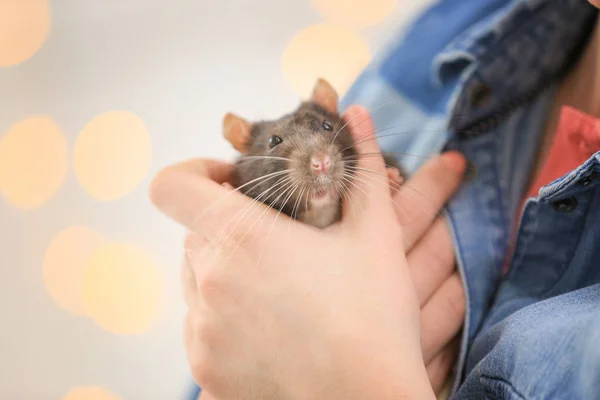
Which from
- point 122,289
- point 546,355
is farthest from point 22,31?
point 546,355

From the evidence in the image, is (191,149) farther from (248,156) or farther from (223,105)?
A: (248,156)

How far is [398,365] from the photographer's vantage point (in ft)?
2.16

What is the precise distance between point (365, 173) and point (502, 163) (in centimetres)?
27

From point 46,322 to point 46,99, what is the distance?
2.12 feet

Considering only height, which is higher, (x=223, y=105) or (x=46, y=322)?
(x=223, y=105)

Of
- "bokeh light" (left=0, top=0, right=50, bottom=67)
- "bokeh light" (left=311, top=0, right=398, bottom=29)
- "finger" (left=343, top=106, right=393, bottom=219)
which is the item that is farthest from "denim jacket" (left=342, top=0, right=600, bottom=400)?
"bokeh light" (left=0, top=0, right=50, bottom=67)

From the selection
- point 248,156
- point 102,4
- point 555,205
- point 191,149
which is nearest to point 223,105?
point 191,149

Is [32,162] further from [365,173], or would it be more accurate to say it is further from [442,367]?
[442,367]

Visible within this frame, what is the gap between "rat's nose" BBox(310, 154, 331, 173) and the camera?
2.85ft

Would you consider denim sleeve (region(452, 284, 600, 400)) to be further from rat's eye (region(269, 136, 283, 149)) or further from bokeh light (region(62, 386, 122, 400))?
bokeh light (region(62, 386, 122, 400))


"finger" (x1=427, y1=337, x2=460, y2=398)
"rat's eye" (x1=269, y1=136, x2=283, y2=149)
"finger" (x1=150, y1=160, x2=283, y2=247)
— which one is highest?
"rat's eye" (x1=269, y1=136, x2=283, y2=149)

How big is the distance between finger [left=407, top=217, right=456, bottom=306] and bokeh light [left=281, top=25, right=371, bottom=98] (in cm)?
73

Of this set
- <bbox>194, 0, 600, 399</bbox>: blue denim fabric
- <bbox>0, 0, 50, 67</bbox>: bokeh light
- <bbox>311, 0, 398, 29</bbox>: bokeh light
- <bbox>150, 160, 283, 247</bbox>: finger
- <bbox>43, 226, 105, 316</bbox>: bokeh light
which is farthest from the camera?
<bbox>311, 0, 398, 29</bbox>: bokeh light

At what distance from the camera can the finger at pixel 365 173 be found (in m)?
0.83
